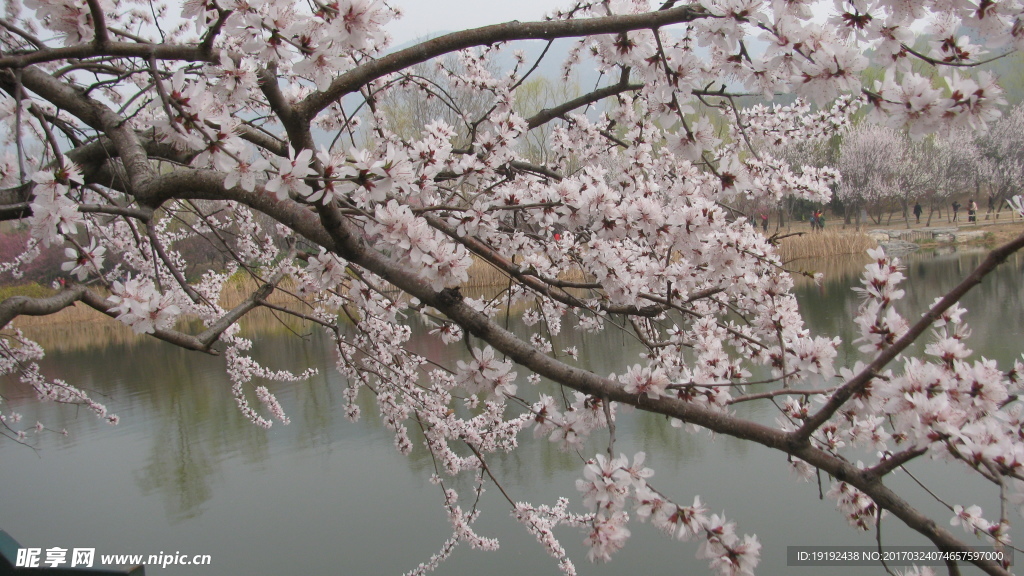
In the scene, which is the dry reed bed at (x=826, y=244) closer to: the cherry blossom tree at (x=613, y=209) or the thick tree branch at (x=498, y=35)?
the cherry blossom tree at (x=613, y=209)

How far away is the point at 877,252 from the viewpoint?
3.22 feet

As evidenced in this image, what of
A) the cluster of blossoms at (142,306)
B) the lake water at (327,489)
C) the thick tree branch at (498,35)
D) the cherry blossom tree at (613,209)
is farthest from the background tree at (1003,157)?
the cluster of blossoms at (142,306)

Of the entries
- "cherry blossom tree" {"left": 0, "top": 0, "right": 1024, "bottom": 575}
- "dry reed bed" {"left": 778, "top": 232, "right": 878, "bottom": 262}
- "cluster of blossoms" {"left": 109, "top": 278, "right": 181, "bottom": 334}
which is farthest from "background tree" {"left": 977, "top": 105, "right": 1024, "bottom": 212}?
"cluster of blossoms" {"left": 109, "top": 278, "right": 181, "bottom": 334}

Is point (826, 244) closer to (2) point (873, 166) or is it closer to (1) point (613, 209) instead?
(2) point (873, 166)

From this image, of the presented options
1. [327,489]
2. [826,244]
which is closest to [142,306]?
[327,489]

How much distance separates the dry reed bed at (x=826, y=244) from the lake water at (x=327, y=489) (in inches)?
217

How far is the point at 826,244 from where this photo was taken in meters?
13.4

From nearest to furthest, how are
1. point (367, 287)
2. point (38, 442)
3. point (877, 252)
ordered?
point (877, 252) → point (367, 287) → point (38, 442)

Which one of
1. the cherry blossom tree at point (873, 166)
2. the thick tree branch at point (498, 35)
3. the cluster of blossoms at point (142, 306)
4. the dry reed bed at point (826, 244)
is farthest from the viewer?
the cherry blossom tree at point (873, 166)

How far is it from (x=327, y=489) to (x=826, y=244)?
12.5 m

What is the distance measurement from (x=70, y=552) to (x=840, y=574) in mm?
4844

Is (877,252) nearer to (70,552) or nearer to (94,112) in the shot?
(94,112)

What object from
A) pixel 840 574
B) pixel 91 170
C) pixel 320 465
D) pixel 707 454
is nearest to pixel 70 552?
pixel 320 465

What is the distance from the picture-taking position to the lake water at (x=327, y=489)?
145 inches
